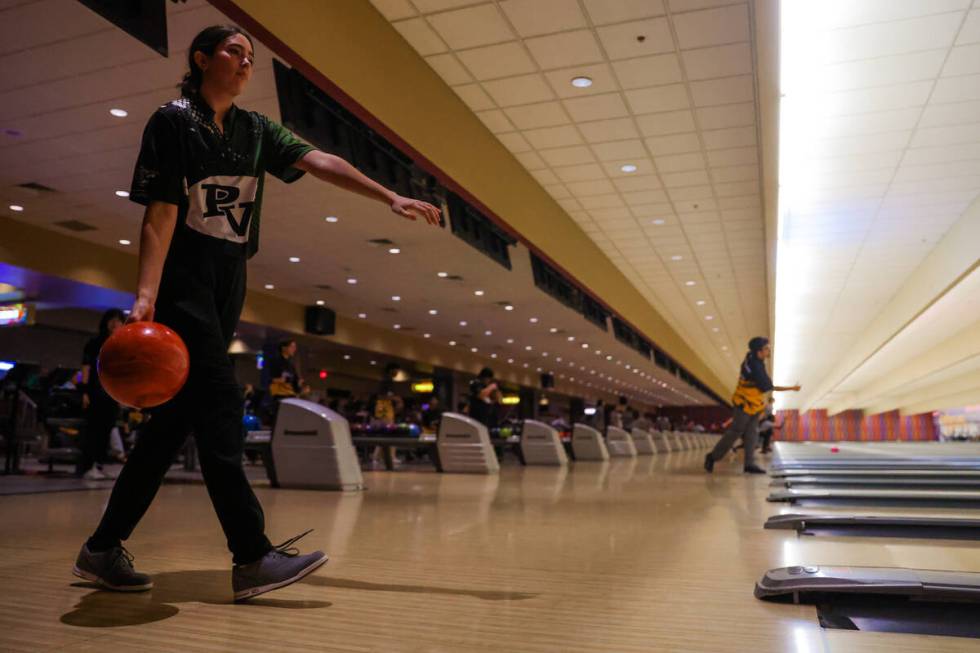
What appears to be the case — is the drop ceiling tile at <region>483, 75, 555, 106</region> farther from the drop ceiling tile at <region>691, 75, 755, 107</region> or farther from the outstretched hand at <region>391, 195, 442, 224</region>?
the outstretched hand at <region>391, 195, 442, 224</region>

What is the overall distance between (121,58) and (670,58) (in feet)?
13.4

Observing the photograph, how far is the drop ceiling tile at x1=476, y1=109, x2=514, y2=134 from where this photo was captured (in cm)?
716

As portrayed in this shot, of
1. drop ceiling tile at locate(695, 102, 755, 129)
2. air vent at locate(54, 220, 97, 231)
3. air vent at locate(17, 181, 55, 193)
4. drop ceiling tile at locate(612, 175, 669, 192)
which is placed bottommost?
air vent at locate(17, 181, 55, 193)

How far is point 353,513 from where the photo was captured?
4125 millimetres

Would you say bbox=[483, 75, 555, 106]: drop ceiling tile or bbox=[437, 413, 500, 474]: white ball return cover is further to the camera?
bbox=[437, 413, 500, 474]: white ball return cover

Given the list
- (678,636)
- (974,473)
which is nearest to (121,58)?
(678,636)

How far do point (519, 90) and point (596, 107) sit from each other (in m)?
0.78

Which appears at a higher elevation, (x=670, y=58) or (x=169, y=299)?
(x=670, y=58)

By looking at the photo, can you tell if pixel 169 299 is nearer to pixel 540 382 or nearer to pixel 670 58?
pixel 670 58

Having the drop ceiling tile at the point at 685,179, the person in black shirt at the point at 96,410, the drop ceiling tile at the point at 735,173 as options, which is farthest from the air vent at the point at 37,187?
the drop ceiling tile at the point at 735,173

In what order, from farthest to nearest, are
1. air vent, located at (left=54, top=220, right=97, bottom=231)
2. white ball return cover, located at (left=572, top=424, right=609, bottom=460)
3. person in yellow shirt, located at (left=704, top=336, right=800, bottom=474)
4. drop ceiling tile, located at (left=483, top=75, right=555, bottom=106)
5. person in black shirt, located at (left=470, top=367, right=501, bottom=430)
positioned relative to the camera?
white ball return cover, located at (left=572, top=424, right=609, bottom=460), air vent, located at (left=54, top=220, right=97, bottom=231), person in black shirt, located at (left=470, top=367, right=501, bottom=430), person in yellow shirt, located at (left=704, top=336, right=800, bottom=474), drop ceiling tile, located at (left=483, top=75, right=555, bottom=106)

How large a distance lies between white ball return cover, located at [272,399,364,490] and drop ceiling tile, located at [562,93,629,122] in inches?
135

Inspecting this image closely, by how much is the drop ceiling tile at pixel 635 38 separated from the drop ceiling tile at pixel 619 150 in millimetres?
1817

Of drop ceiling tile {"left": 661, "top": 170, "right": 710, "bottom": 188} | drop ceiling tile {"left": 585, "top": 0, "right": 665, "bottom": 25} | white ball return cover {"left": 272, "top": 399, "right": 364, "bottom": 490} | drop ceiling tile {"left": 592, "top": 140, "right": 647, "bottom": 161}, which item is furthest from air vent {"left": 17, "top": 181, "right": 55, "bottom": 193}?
drop ceiling tile {"left": 661, "top": 170, "right": 710, "bottom": 188}
